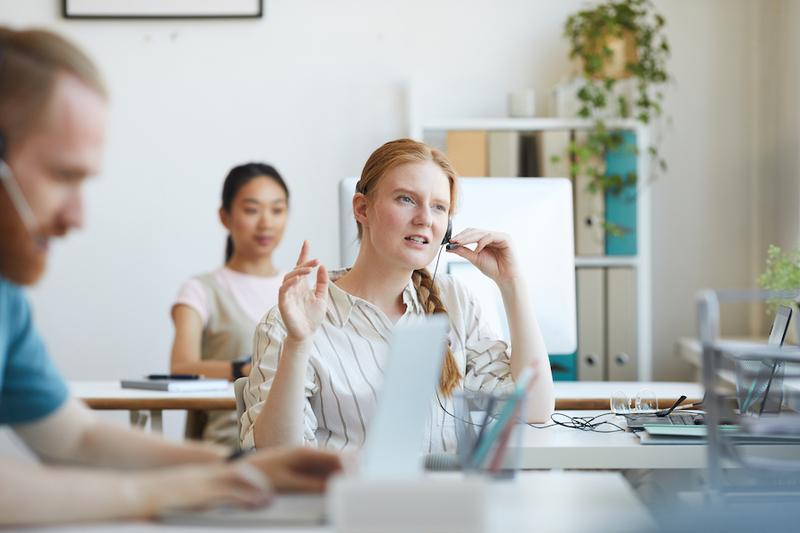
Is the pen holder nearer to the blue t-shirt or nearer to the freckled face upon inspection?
the blue t-shirt

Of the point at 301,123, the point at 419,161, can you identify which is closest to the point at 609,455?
the point at 419,161

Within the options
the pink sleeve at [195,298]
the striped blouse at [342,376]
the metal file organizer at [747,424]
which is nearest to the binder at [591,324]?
the pink sleeve at [195,298]

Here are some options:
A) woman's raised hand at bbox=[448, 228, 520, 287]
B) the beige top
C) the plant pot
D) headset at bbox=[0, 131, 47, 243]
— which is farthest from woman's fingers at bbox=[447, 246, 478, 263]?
the plant pot

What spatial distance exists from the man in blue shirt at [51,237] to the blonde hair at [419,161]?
0.86m

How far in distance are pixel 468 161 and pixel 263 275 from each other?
3.18ft

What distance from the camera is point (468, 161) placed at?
3.73 metres

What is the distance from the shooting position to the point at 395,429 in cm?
94

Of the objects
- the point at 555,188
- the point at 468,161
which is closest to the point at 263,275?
the point at 468,161

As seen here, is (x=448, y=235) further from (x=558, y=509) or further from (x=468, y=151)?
(x=468, y=151)

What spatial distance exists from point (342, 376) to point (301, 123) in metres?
2.51

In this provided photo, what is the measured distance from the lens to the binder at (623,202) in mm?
3752

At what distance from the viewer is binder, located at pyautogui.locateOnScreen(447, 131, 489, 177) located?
3.73 metres

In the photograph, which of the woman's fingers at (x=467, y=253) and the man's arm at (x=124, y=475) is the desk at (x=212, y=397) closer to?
the woman's fingers at (x=467, y=253)

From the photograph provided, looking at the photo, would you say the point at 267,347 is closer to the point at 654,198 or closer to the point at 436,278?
the point at 436,278
